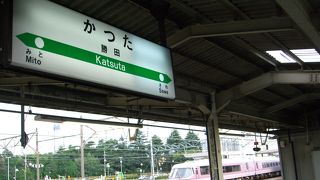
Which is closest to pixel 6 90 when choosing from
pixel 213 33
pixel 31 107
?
pixel 31 107

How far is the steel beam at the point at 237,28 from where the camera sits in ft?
16.5

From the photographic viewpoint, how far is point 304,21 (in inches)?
191

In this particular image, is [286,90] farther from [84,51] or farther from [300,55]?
[84,51]

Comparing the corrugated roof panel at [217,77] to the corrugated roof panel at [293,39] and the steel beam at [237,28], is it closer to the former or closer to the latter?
the corrugated roof panel at [293,39]

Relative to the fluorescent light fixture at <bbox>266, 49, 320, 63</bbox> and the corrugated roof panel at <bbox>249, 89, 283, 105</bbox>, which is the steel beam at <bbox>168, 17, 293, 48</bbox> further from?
the corrugated roof panel at <bbox>249, 89, 283, 105</bbox>

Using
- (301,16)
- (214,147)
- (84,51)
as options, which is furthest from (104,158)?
(84,51)

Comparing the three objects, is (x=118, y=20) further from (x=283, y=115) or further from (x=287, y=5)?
(x=283, y=115)

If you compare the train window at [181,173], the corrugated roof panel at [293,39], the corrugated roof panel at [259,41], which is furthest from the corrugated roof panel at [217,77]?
the train window at [181,173]

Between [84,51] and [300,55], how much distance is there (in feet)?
18.1

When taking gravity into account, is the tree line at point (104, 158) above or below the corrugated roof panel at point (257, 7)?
below

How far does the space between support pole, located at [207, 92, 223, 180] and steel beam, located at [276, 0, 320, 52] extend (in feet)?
13.9

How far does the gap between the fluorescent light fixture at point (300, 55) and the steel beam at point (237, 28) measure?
8.54 feet

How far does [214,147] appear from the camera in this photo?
9422 millimetres

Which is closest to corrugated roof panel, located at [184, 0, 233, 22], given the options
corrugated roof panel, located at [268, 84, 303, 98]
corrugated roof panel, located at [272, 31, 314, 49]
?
corrugated roof panel, located at [272, 31, 314, 49]
